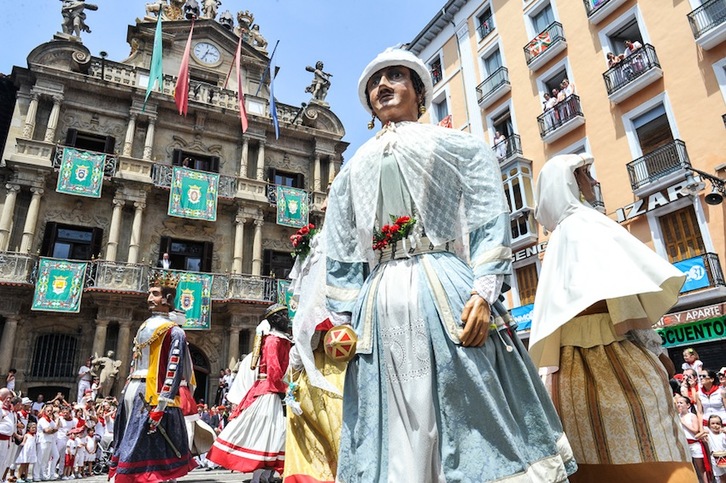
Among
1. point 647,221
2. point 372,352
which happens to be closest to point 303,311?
point 372,352

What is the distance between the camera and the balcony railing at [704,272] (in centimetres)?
1202

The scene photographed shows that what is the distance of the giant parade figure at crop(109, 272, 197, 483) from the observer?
460 centimetres

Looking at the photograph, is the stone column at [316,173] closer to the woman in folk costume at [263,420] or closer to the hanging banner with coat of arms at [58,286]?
the hanging banner with coat of arms at [58,286]

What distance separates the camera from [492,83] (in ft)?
66.6

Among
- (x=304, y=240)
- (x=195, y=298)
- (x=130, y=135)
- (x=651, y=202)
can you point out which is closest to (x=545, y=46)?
(x=651, y=202)

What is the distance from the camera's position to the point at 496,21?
20.8 meters

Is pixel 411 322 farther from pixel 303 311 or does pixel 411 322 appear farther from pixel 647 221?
pixel 647 221

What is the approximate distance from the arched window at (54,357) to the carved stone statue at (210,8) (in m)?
15.7

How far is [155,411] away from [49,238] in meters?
15.5

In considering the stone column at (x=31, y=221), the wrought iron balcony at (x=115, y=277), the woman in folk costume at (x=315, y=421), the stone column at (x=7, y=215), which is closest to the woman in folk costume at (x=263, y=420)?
A: the woman in folk costume at (x=315, y=421)

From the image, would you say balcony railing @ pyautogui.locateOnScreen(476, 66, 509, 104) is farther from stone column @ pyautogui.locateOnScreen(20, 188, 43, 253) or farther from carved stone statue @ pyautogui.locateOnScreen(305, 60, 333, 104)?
stone column @ pyautogui.locateOnScreen(20, 188, 43, 253)

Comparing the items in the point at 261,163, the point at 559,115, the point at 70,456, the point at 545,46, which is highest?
the point at 545,46

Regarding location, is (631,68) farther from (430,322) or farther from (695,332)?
(430,322)

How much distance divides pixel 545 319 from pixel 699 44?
14031 mm
